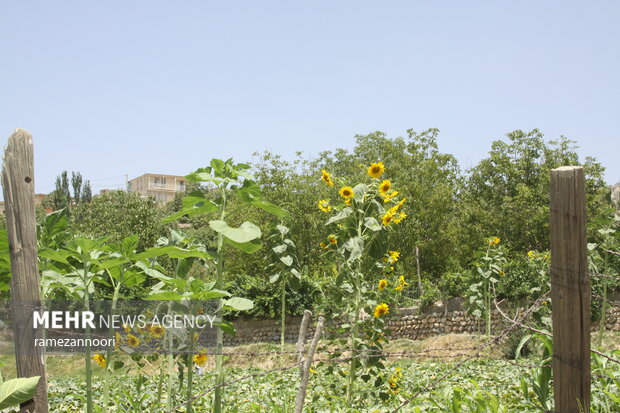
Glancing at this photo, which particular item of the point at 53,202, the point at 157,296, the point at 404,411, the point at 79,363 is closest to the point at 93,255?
the point at 157,296

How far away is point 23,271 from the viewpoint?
2520mm

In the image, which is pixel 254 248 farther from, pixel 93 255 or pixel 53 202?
pixel 53 202

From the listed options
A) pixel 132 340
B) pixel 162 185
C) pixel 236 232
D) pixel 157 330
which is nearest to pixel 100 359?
pixel 132 340

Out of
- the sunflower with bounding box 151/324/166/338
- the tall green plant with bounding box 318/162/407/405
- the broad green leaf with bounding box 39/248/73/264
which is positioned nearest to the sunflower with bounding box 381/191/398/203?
the tall green plant with bounding box 318/162/407/405

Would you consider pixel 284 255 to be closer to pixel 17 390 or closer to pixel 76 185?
pixel 17 390

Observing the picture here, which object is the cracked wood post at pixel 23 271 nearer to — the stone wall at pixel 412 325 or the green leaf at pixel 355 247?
the green leaf at pixel 355 247

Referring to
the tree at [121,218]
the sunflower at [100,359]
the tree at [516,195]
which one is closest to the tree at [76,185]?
the tree at [121,218]

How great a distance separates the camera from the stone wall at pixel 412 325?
13938mm

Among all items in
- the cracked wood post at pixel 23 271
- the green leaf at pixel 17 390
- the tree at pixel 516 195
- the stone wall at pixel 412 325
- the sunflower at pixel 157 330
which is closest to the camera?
the green leaf at pixel 17 390

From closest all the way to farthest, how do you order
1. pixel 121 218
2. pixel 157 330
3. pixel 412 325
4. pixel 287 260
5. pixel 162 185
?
pixel 157 330 < pixel 287 260 < pixel 412 325 < pixel 121 218 < pixel 162 185

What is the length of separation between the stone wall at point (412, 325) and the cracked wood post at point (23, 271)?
37.7ft

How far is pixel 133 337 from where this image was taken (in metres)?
3.22

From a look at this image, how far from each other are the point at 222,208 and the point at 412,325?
1218 centimetres

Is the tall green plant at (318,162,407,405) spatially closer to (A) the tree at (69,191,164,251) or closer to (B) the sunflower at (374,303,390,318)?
(B) the sunflower at (374,303,390,318)
